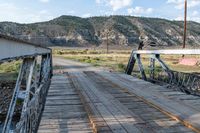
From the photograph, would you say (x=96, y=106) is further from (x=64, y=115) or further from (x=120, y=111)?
(x=64, y=115)

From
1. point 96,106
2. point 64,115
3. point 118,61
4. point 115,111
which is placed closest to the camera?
point 64,115

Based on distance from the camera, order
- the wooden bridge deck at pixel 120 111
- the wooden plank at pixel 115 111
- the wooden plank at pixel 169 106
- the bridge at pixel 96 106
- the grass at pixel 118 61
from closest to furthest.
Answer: the bridge at pixel 96 106, the wooden bridge deck at pixel 120 111, the wooden plank at pixel 115 111, the wooden plank at pixel 169 106, the grass at pixel 118 61

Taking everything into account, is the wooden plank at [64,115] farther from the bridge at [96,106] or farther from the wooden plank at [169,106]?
the wooden plank at [169,106]

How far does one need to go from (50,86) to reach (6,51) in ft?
56.2

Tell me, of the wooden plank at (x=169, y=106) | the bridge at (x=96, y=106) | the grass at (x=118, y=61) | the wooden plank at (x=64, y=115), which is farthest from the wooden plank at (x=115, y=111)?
the grass at (x=118, y=61)

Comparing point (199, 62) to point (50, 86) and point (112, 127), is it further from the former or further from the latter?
point (112, 127)

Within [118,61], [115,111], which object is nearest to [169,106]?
[115,111]

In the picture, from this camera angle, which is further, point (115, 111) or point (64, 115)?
point (115, 111)

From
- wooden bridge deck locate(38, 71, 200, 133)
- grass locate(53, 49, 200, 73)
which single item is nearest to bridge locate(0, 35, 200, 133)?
wooden bridge deck locate(38, 71, 200, 133)

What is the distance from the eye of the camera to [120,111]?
55.2 feet

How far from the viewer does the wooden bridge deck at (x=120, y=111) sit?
13.8 meters

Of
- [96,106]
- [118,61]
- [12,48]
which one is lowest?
[118,61]

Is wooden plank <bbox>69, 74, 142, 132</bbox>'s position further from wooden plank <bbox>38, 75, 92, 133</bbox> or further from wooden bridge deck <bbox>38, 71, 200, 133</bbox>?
wooden plank <bbox>38, 75, 92, 133</bbox>

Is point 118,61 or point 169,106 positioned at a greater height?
point 169,106
